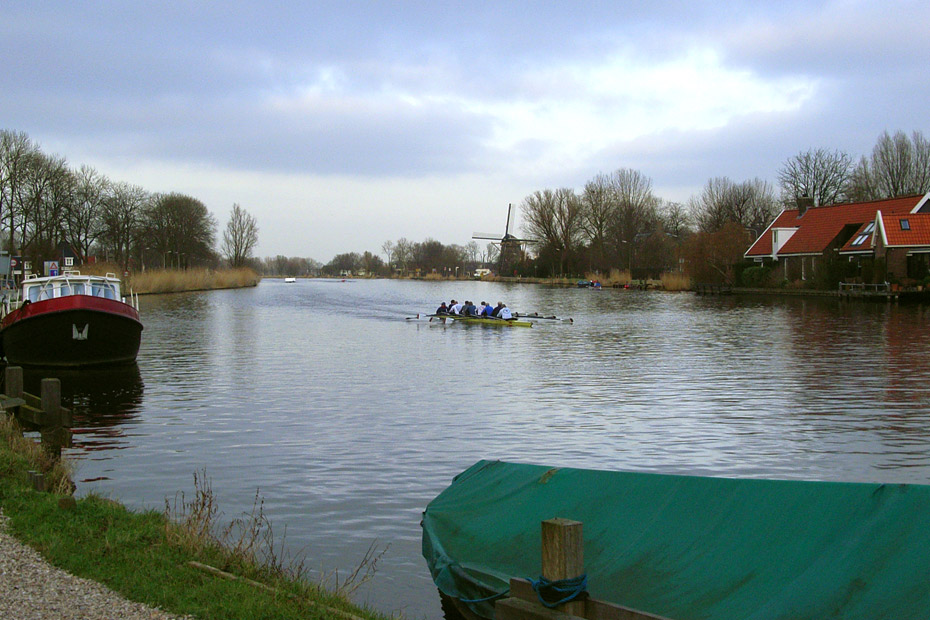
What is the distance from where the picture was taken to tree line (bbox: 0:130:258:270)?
5825 centimetres

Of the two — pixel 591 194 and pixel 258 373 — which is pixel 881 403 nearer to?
pixel 258 373

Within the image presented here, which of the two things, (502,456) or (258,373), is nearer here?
(502,456)

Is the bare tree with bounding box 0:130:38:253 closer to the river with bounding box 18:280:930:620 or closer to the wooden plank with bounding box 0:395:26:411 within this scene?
the river with bounding box 18:280:930:620

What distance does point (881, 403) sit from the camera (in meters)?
16.8

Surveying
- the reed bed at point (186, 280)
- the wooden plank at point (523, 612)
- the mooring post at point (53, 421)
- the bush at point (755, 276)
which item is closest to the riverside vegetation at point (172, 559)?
the wooden plank at point (523, 612)

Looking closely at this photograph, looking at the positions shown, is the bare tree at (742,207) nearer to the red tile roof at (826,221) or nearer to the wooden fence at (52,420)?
the red tile roof at (826,221)

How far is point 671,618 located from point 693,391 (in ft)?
46.4

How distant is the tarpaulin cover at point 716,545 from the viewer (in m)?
5.02

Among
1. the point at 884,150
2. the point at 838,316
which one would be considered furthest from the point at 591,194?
the point at 838,316

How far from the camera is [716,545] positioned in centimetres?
576

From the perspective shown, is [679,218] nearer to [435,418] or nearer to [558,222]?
[558,222]

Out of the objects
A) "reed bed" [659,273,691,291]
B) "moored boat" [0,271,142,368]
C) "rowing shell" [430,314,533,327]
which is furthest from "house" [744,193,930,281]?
"moored boat" [0,271,142,368]

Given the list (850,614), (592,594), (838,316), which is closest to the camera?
(850,614)

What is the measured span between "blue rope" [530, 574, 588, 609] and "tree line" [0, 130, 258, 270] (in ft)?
192
